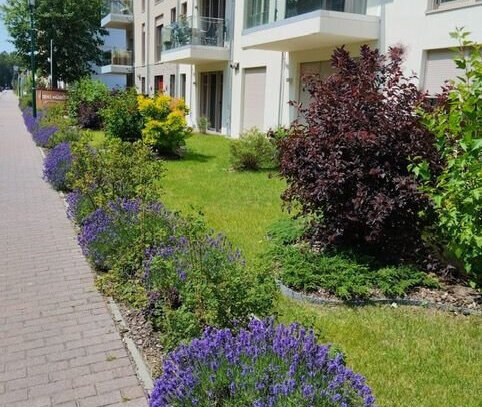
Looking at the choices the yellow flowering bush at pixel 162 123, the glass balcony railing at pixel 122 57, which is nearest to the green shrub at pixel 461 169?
the yellow flowering bush at pixel 162 123

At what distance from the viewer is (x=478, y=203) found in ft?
15.4

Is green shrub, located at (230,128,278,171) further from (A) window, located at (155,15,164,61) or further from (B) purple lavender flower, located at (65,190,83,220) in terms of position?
(A) window, located at (155,15,164,61)

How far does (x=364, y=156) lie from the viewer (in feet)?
17.8

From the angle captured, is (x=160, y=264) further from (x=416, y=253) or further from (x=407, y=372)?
(x=416, y=253)

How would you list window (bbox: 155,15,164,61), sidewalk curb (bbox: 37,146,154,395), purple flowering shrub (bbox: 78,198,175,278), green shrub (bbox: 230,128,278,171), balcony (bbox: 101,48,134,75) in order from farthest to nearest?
A: balcony (bbox: 101,48,134,75)
window (bbox: 155,15,164,61)
green shrub (bbox: 230,128,278,171)
purple flowering shrub (bbox: 78,198,175,278)
sidewalk curb (bbox: 37,146,154,395)

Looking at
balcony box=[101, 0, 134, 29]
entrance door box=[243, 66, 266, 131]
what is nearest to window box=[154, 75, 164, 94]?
balcony box=[101, 0, 134, 29]

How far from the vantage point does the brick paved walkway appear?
3.55 meters

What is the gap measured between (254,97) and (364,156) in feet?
48.7

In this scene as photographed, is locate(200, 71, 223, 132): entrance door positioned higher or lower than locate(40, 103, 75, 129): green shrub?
higher

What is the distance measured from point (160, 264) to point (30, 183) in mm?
8292

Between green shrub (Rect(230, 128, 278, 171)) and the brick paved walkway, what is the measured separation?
18.9ft

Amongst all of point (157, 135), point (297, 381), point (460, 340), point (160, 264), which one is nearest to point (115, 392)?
point (160, 264)

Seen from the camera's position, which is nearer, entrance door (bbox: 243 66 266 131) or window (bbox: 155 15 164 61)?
entrance door (bbox: 243 66 266 131)

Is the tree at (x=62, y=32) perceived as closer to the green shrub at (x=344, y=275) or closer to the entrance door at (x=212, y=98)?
the entrance door at (x=212, y=98)
